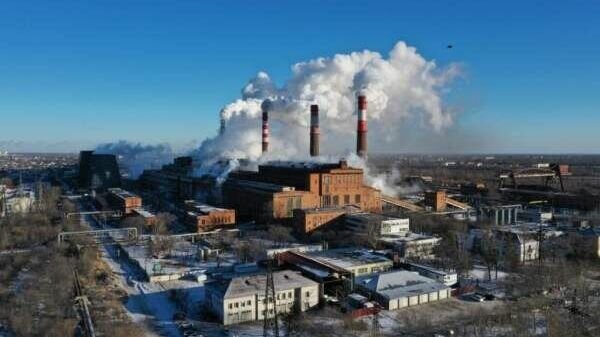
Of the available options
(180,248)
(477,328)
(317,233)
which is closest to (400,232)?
(317,233)

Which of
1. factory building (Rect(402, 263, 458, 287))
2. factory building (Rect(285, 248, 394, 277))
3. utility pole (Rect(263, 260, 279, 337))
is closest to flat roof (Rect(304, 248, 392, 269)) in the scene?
factory building (Rect(285, 248, 394, 277))

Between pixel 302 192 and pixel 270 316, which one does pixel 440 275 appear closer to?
pixel 270 316

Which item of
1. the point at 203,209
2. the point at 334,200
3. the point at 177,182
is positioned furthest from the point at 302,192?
the point at 177,182

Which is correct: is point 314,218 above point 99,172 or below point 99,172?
below

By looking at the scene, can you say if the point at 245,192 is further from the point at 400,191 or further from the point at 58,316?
the point at 58,316

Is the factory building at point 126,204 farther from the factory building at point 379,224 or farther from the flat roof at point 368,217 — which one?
the factory building at point 379,224
